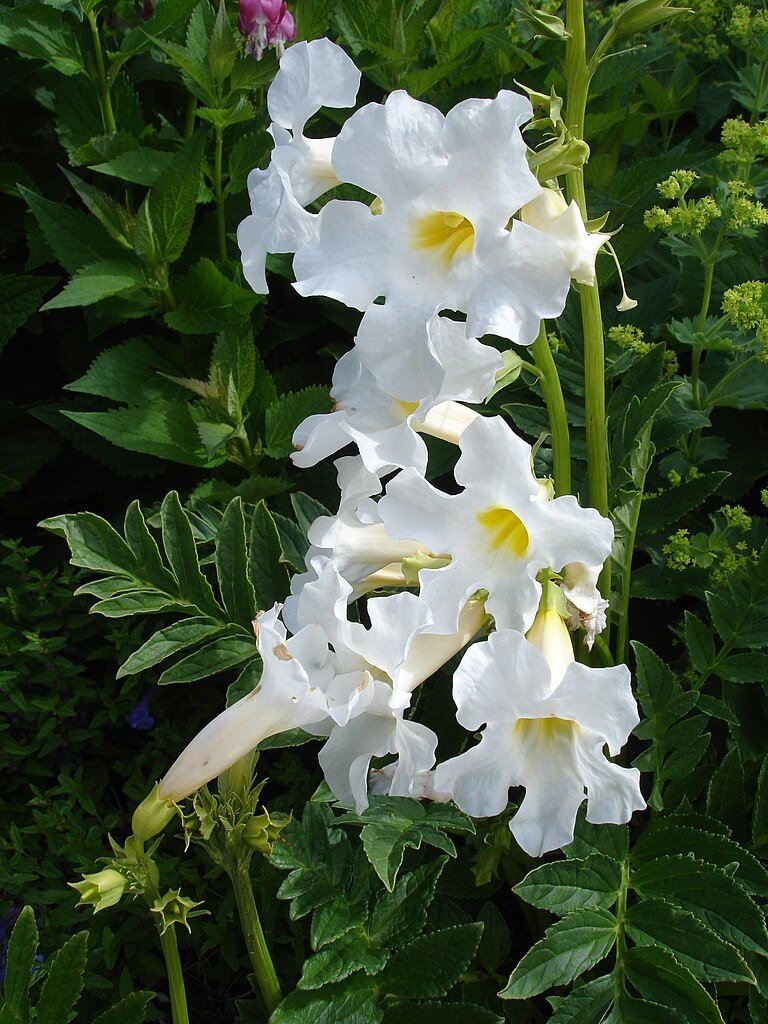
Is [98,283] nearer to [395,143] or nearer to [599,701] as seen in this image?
[395,143]

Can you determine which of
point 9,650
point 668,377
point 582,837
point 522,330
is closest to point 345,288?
point 522,330

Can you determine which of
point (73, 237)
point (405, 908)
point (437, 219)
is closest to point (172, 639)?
point (405, 908)

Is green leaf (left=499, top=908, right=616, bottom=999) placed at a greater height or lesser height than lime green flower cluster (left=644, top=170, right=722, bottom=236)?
lesser

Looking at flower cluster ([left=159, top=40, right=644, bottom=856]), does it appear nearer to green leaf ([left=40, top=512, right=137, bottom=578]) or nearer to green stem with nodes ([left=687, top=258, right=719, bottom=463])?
green leaf ([left=40, top=512, right=137, bottom=578])

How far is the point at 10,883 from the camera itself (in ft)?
4.93

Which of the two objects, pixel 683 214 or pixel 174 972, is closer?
pixel 174 972

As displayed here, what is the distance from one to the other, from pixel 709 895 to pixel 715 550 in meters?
0.49

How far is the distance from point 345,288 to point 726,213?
0.77 metres

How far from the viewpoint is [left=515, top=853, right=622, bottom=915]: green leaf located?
1070 mm

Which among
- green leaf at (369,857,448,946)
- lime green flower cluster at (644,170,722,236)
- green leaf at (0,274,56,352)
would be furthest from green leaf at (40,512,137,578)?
lime green flower cluster at (644,170,722,236)

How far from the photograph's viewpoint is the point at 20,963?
1.05 meters

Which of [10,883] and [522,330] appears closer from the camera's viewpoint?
[522,330]

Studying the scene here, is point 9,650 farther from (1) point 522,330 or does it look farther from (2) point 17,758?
(1) point 522,330

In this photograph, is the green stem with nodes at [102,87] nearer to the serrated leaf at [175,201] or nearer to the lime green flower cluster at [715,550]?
the serrated leaf at [175,201]
